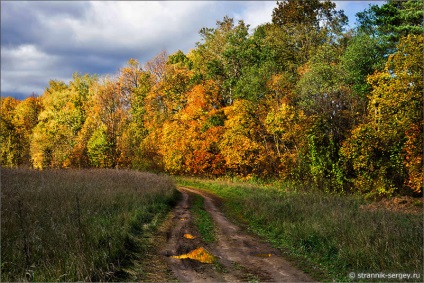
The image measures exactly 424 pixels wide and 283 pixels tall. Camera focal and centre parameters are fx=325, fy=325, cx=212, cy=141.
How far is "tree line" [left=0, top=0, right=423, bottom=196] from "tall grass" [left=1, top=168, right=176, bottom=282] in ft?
48.8

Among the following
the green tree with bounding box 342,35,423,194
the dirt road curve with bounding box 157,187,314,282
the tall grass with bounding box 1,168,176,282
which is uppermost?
the green tree with bounding box 342,35,423,194

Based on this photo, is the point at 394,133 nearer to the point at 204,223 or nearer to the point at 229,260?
the point at 204,223

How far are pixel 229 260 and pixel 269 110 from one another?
76.6ft

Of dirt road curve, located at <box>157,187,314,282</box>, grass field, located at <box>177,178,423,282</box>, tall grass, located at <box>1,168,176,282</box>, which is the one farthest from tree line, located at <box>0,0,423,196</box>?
tall grass, located at <box>1,168,176,282</box>

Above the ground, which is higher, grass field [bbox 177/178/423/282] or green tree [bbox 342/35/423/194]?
green tree [bbox 342/35/423/194]

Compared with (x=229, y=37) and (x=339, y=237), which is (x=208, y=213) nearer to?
(x=339, y=237)

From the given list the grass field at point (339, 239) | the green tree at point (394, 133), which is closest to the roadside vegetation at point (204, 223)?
the grass field at point (339, 239)

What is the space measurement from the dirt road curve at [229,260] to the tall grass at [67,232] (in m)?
1.14

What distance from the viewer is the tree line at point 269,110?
2088 centimetres

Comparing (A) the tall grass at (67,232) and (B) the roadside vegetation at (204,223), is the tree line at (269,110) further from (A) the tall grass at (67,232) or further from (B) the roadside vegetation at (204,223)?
(A) the tall grass at (67,232)

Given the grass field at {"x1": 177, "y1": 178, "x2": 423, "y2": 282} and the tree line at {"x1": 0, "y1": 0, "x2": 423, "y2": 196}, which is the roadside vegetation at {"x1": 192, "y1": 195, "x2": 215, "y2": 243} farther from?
the tree line at {"x1": 0, "y1": 0, "x2": 423, "y2": 196}

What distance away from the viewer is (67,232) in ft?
26.0

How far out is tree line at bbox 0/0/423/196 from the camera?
20.9 meters

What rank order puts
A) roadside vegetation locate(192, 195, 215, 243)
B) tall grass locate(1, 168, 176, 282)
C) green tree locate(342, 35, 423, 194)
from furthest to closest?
green tree locate(342, 35, 423, 194)
roadside vegetation locate(192, 195, 215, 243)
tall grass locate(1, 168, 176, 282)
